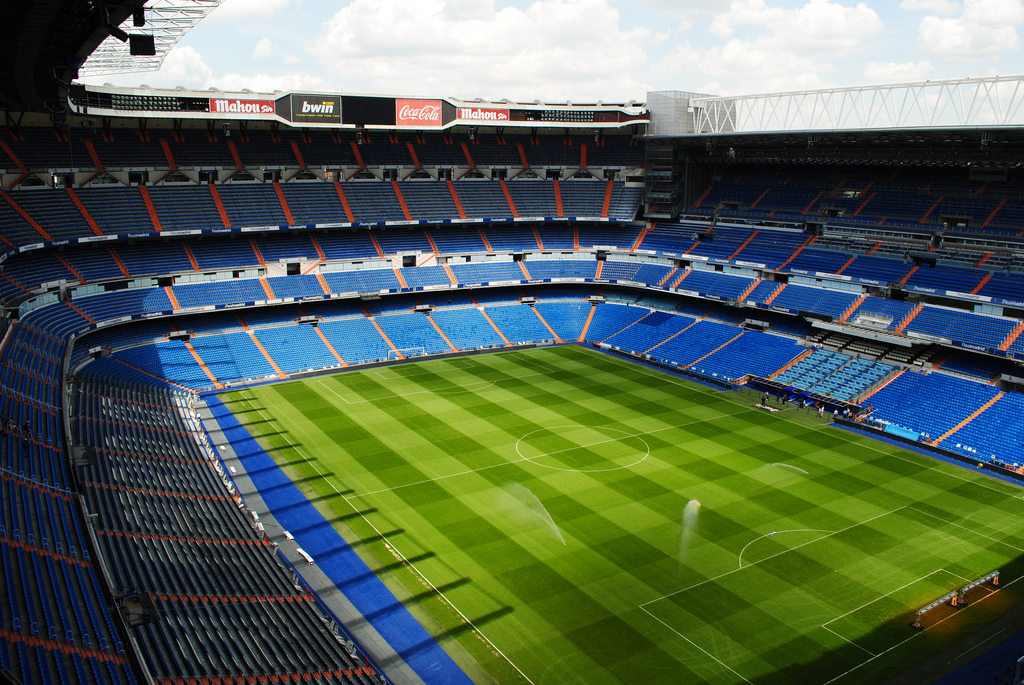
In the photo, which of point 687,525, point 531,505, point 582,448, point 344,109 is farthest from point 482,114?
point 687,525

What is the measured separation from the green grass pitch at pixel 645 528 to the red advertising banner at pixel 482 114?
24.9m

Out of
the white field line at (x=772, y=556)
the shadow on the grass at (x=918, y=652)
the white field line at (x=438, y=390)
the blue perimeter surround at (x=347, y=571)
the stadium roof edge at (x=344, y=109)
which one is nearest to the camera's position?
the shadow on the grass at (x=918, y=652)

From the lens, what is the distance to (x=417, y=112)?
56812 mm

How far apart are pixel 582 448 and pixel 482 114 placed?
3325 centimetres

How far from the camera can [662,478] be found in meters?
33.2

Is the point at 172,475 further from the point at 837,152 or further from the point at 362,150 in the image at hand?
the point at 837,152

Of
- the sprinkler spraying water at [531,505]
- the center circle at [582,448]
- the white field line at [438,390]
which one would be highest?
the sprinkler spraying water at [531,505]

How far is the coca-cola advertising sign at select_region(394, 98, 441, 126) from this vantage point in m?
56.3

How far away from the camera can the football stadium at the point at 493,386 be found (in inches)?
827

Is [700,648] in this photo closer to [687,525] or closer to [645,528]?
[645,528]

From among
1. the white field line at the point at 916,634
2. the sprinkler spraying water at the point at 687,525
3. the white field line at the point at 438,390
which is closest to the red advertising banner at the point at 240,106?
the white field line at the point at 438,390

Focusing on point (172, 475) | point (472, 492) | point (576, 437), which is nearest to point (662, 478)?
point (576, 437)

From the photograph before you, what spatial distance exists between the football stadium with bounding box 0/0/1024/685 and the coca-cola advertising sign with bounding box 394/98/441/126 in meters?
0.24

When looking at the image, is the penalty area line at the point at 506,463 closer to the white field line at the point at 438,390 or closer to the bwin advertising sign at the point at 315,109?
the white field line at the point at 438,390
